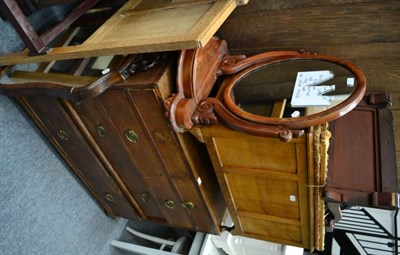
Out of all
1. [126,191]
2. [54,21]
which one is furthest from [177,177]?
[54,21]

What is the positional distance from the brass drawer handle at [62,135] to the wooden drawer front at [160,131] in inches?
17.6

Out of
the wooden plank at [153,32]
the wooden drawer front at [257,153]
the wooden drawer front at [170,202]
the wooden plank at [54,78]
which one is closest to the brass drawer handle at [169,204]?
the wooden drawer front at [170,202]

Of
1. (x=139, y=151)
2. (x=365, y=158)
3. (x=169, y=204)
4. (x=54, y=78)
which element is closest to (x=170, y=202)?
(x=169, y=204)

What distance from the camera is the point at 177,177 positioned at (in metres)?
1.25

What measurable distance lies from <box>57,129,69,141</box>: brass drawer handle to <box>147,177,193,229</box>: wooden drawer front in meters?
0.40

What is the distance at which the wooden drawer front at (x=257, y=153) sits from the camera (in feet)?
3.25

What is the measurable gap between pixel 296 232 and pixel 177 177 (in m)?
0.54

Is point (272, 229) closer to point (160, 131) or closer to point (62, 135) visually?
point (160, 131)

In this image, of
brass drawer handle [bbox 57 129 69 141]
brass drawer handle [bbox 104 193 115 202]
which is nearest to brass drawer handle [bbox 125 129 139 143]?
brass drawer handle [bbox 57 129 69 141]

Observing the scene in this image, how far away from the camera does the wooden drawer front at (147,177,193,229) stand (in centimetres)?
133

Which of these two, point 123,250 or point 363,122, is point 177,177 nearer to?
point 363,122

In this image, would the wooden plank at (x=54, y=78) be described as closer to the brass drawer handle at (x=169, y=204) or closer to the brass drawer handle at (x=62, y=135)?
the brass drawer handle at (x=62, y=135)

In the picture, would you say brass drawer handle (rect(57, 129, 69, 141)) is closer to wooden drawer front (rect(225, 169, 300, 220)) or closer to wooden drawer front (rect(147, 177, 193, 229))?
wooden drawer front (rect(147, 177, 193, 229))

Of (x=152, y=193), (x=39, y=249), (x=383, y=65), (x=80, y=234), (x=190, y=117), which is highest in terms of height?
(x=190, y=117)
